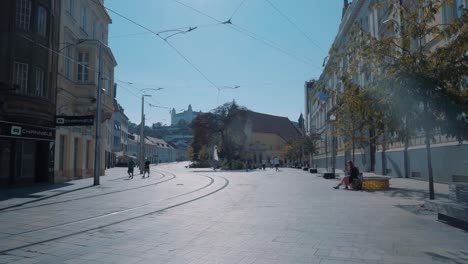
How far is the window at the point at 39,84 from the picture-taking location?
76.8ft

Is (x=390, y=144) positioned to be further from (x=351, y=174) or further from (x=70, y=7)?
(x=70, y=7)

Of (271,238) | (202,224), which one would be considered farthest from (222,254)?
(202,224)

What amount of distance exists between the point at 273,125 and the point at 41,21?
97.7m

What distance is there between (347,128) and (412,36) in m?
14.2

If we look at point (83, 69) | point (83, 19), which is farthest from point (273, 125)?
point (83, 69)

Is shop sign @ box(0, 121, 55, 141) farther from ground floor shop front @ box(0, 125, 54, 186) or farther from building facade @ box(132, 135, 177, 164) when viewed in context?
building facade @ box(132, 135, 177, 164)

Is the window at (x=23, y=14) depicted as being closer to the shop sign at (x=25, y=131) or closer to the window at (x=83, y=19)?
the shop sign at (x=25, y=131)

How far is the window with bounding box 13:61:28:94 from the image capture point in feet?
72.7

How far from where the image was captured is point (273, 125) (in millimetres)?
119125

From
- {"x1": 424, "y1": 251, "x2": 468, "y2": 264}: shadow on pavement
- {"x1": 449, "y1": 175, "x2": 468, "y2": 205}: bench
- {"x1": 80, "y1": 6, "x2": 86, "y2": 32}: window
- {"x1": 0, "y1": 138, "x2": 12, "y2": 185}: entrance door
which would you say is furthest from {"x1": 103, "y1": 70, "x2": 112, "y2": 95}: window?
{"x1": 424, "y1": 251, "x2": 468, "y2": 264}: shadow on pavement

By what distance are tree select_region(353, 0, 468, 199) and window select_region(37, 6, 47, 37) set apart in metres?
18.6

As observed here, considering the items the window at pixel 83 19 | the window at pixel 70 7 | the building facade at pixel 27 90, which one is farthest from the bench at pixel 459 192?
the window at pixel 83 19

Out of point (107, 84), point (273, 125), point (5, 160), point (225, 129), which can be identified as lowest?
point (5, 160)

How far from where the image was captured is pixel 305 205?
1405 cm
